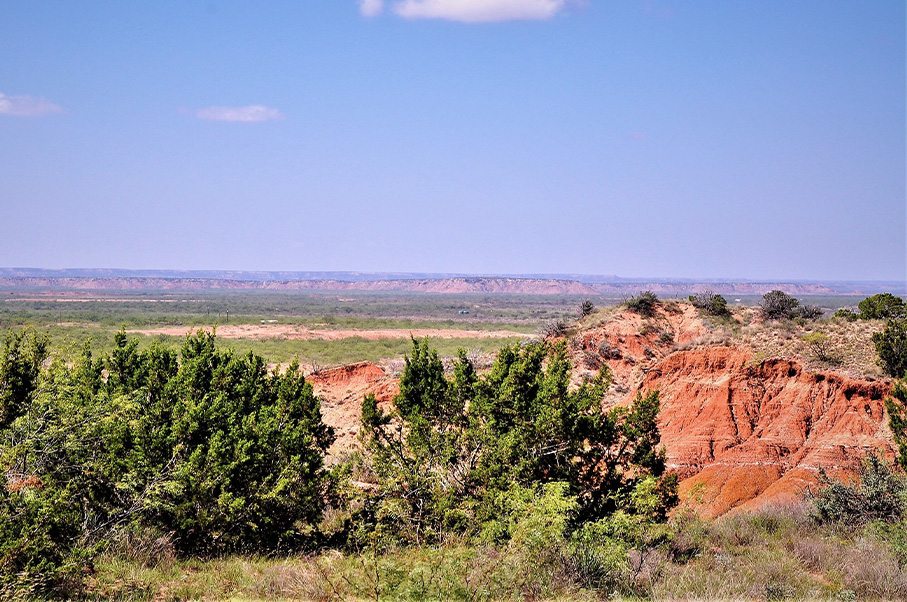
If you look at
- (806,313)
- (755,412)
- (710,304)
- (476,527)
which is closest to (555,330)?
(710,304)

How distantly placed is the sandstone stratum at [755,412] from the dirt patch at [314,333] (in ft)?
138

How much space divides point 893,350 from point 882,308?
11.1 m

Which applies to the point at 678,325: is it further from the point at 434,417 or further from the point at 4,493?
the point at 4,493

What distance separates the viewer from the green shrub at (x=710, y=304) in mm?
32469

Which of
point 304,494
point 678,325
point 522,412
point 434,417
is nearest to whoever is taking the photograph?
point 304,494

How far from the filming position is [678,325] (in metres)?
32.9

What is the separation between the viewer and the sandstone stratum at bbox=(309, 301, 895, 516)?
64.7ft

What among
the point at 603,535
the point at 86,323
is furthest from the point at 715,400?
the point at 86,323

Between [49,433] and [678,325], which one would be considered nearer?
[49,433]

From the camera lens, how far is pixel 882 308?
3212 cm

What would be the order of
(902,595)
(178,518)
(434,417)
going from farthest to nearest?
1. (434,417)
2. (178,518)
3. (902,595)

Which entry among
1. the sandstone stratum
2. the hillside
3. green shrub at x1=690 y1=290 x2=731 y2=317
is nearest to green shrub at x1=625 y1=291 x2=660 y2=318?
green shrub at x1=690 y1=290 x2=731 y2=317

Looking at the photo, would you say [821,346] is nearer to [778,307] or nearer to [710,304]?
[778,307]

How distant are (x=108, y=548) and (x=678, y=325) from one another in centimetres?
2705
